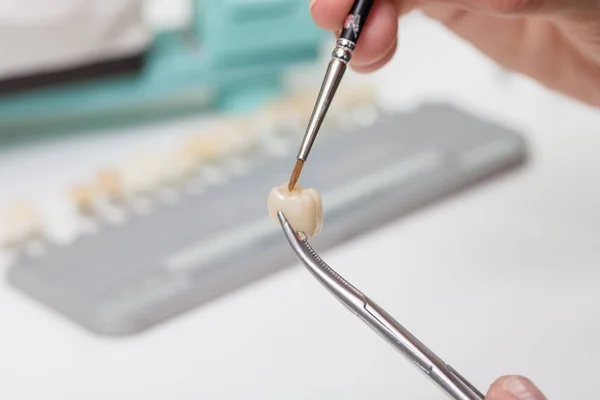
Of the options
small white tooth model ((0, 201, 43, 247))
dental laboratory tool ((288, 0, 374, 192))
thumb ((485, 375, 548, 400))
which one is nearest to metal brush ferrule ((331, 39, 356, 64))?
dental laboratory tool ((288, 0, 374, 192))

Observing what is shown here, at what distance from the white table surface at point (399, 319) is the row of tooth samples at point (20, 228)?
0.10ft

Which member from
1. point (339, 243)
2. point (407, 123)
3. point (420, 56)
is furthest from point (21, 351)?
point (420, 56)

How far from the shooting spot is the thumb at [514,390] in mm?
322

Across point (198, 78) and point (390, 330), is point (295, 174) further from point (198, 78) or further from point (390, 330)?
point (198, 78)

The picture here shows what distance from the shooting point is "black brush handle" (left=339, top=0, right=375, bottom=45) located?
406 millimetres

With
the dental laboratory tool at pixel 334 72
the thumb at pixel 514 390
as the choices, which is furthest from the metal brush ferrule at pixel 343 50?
the thumb at pixel 514 390

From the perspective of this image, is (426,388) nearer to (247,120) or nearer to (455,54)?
(247,120)

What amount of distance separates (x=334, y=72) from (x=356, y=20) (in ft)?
0.13

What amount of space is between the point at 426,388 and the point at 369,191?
18 centimetres

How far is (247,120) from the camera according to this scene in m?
0.68

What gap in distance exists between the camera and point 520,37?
0.56m

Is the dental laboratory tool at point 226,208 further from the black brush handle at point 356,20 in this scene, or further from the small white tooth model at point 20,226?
the black brush handle at point 356,20

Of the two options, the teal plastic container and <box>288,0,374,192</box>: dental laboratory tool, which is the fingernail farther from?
the teal plastic container

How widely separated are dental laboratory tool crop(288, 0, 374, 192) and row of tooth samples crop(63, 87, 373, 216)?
0.78ft
